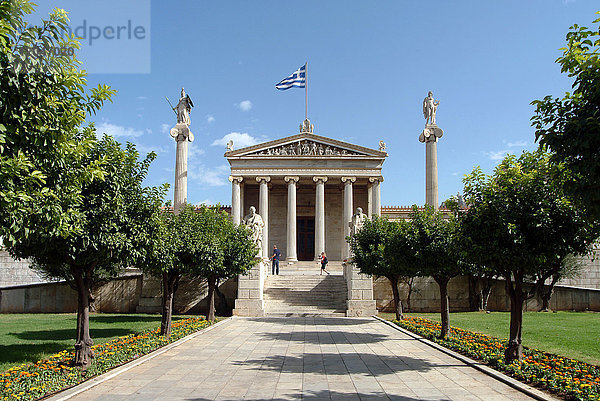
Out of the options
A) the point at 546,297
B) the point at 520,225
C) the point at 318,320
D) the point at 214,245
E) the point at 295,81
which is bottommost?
the point at 318,320

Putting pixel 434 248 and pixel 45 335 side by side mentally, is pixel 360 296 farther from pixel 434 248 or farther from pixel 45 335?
pixel 45 335

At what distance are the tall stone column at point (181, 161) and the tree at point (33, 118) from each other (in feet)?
108

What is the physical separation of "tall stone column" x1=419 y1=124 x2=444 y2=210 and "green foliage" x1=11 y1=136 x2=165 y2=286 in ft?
103

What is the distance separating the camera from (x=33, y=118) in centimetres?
593

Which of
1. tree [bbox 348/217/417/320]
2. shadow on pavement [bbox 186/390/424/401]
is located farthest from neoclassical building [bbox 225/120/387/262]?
shadow on pavement [bbox 186/390/424/401]

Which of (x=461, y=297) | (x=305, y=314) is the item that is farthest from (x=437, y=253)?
(x=461, y=297)

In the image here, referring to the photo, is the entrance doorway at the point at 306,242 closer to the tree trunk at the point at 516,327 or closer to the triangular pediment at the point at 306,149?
the triangular pediment at the point at 306,149

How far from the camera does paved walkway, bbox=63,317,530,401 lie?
25.9ft

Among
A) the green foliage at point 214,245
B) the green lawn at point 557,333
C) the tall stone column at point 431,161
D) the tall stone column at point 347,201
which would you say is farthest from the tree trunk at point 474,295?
the tall stone column at point 347,201

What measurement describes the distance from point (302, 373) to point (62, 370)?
16.0 feet

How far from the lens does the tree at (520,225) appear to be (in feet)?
32.1

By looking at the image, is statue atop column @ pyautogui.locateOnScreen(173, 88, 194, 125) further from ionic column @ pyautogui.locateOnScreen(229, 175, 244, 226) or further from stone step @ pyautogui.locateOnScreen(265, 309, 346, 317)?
stone step @ pyautogui.locateOnScreen(265, 309, 346, 317)

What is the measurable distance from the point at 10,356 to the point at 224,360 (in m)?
5.59

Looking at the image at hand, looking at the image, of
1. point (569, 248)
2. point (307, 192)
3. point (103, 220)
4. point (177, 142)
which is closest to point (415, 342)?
point (569, 248)
